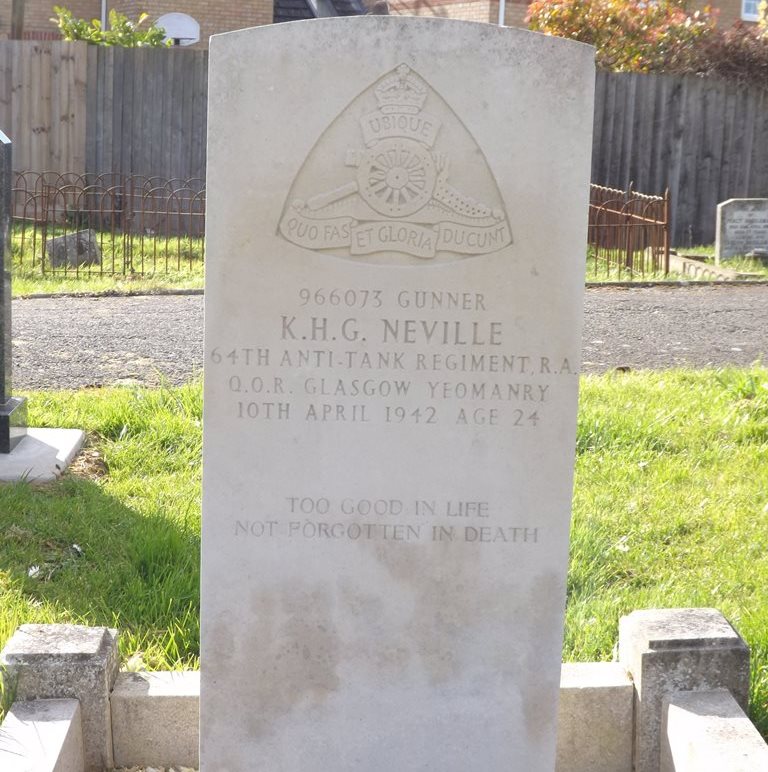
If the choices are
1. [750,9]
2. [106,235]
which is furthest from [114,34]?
[750,9]

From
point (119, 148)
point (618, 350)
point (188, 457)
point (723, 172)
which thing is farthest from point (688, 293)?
point (119, 148)

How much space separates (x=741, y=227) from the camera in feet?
44.1

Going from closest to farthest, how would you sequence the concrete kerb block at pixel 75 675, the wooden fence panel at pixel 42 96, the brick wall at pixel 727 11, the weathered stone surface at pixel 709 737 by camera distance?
1. the weathered stone surface at pixel 709 737
2. the concrete kerb block at pixel 75 675
3. the wooden fence panel at pixel 42 96
4. the brick wall at pixel 727 11

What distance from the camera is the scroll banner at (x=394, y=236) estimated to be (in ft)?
9.14

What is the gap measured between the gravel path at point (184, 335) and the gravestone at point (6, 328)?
4.15 ft

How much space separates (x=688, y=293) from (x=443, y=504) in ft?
28.1

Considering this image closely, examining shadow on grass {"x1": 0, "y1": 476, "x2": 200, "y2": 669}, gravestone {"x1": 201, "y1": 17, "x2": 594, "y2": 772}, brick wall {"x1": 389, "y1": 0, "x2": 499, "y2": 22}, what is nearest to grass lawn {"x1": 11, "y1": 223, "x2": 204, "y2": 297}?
shadow on grass {"x1": 0, "y1": 476, "x2": 200, "y2": 669}

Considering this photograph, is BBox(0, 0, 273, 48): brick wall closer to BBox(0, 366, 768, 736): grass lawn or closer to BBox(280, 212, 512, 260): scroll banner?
BBox(0, 366, 768, 736): grass lawn

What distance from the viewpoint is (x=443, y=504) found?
2.93 metres

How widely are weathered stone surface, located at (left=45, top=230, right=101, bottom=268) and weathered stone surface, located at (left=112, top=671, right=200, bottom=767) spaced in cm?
919

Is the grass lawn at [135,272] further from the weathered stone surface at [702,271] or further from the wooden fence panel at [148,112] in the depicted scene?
the wooden fence panel at [148,112]

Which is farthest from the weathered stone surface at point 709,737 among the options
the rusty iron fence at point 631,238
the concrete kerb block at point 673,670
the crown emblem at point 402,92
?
the rusty iron fence at point 631,238

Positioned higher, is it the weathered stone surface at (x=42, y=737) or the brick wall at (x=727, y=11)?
the brick wall at (x=727, y=11)

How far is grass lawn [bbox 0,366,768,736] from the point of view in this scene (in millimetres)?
3760
